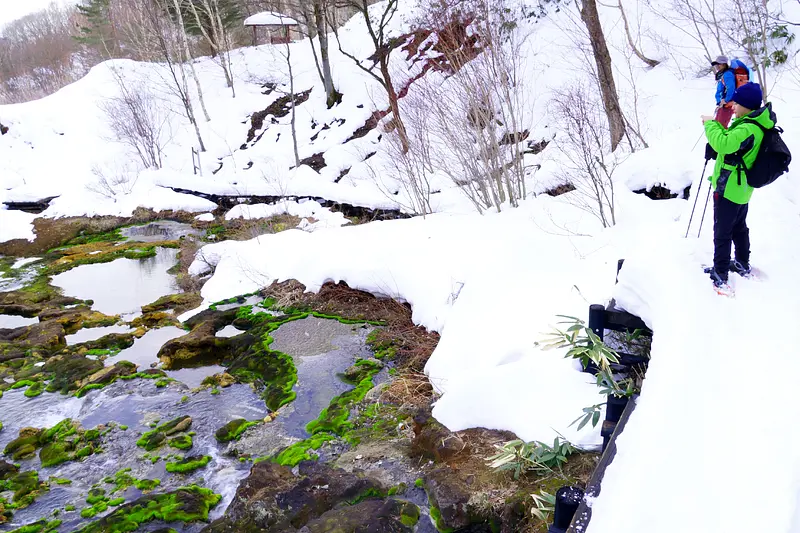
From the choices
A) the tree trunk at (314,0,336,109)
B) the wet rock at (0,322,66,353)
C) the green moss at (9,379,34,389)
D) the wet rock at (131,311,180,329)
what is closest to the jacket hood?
the wet rock at (131,311,180,329)

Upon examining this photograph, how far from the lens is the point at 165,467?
559 cm

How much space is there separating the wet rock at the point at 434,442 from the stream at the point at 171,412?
1.47 metres

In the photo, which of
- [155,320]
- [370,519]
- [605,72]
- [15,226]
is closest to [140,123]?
[15,226]

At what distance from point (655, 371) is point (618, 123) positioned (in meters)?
7.87

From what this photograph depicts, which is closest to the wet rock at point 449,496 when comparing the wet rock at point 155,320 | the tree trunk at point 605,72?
the wet rock at point 155,320

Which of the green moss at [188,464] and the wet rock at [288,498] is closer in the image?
the wet rock at [288,498]

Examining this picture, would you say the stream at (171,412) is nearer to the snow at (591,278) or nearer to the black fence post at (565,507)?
the snow at (591,278)

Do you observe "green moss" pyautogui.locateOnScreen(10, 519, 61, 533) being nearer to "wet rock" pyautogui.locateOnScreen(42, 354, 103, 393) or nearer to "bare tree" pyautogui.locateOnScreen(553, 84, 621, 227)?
"wet rock" pyautogui.locateOnScreen(42, 354, 103, 393)

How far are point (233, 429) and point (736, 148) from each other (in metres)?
5.73

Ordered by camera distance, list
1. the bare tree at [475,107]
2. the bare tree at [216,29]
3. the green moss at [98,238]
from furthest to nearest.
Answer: the bare tree at [216,29] → the green moss at [98,238] → the bare tree at [475,107]

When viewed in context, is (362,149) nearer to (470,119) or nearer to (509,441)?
(470,119)

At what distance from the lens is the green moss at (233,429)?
19.6ft

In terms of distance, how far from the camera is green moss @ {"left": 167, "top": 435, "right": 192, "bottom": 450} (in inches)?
232

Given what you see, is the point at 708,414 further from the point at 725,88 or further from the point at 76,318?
the point at 76,318
